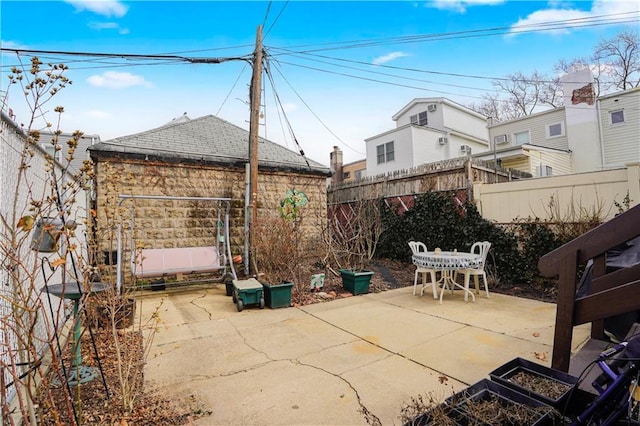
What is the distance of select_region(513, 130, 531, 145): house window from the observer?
15.5 m

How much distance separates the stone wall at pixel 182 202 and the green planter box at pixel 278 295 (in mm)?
2881

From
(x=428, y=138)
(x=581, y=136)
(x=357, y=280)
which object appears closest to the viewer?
(x=357, y=280)

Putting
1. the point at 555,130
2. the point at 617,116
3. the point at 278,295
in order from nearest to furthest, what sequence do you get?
the point at 278,295 → the point at 617,116 → the point at 555,130

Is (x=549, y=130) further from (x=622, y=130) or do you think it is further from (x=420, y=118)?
(x=420, y=118)

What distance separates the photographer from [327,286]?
20.3 ft

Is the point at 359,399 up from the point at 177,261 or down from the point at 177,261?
down

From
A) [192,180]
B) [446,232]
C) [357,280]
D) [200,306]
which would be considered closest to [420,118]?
[446,232]

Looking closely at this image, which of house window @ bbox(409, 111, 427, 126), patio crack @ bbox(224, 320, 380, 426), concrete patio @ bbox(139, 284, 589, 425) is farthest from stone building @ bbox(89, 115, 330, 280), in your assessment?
house window @ bbox(409, 111, 427, 126)

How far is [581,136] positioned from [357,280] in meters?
14.4

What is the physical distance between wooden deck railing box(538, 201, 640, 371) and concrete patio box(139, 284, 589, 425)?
81 cm

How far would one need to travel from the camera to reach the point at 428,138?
16.5m

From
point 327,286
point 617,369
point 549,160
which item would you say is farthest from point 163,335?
point 549,160

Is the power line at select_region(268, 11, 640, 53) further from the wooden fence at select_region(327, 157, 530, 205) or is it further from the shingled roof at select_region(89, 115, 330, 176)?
the wooden fence at select_region(327, 157, 530, 205)

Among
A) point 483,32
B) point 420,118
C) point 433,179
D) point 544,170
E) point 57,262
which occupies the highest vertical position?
point 420,118
